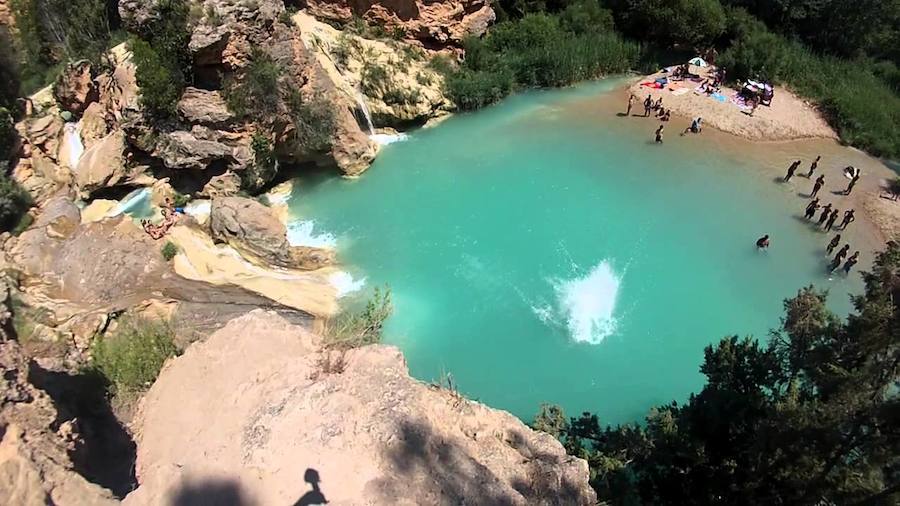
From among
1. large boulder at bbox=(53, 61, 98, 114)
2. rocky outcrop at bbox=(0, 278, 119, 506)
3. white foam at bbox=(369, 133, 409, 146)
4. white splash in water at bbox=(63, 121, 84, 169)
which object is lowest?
white foam at bbox=(369, 133, 409, 146)

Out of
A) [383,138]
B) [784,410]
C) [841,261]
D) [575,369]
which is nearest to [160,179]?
[383,138]

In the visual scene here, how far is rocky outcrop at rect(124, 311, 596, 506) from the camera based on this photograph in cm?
652

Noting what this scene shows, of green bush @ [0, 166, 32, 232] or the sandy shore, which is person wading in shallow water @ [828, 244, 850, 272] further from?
green bush @ [0, 166, 32, 232]

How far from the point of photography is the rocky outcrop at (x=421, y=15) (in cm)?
2744

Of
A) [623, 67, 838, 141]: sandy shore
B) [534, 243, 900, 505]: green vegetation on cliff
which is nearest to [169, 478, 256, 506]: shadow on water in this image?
[534, 243, 900, 505]: green vegetation on cliff

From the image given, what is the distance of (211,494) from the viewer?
21.2ft

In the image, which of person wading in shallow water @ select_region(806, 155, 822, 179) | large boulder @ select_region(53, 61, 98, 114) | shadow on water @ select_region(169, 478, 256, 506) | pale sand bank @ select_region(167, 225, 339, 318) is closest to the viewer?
shadow on water @ select_region(169, 478, 256, 506)

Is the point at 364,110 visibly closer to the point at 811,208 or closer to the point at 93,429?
the point at 811,208

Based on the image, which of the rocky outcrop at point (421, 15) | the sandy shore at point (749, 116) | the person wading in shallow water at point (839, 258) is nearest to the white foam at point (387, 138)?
the rocky outcrop at point (421, 15)

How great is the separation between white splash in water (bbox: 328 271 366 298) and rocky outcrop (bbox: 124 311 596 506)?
9945 mm

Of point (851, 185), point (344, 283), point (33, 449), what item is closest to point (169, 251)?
point (344, 283)

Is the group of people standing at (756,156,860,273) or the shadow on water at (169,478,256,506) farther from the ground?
the shadow on water at (169,478,256,506)

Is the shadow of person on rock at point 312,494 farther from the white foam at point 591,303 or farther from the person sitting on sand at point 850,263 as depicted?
the person sitting on sand at point 850,263

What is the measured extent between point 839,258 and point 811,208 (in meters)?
2.60
